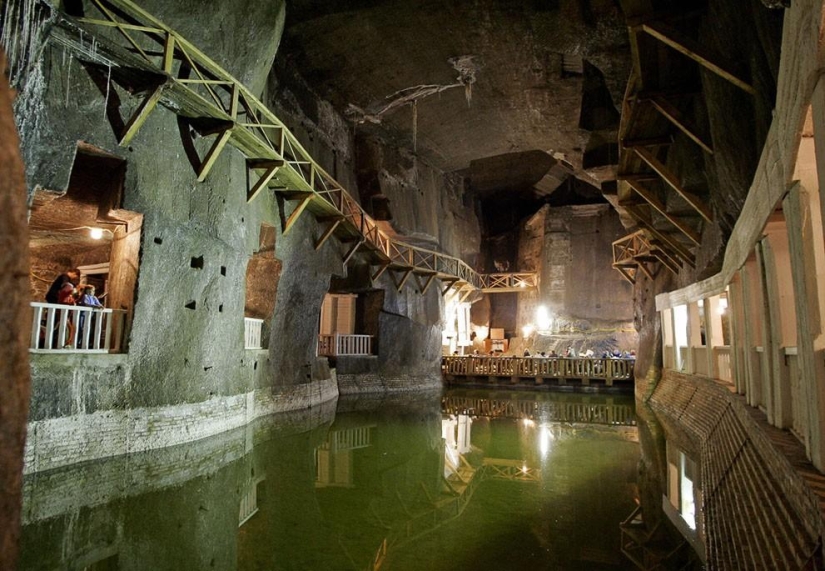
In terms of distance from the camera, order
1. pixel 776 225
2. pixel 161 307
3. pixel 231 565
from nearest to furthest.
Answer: pixel 231 565 < pixel 776 225 < pixel 161 307

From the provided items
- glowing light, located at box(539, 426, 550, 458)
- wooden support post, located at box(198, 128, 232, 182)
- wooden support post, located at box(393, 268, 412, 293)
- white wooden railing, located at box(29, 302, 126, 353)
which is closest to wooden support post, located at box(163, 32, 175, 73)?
wooden support post, located at box(198, 128, 232, 182)

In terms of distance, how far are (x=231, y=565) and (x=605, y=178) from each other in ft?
45.7

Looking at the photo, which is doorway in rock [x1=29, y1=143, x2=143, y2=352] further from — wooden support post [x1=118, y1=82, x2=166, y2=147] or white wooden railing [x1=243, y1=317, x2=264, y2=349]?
white wooden railing [x1=243, y1=317, x2=264, y2=349]

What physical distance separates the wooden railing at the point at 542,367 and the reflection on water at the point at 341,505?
10.6 m

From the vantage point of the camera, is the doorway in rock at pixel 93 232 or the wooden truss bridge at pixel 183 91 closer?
the wooden truss bridge at pixel 183 91

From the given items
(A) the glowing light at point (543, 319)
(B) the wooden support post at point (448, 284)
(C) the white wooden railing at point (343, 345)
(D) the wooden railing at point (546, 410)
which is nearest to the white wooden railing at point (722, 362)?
(D) the wooden railing at point (546, 410)

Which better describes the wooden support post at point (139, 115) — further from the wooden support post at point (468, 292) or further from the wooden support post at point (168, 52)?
the wooden support post at point (468, 292)

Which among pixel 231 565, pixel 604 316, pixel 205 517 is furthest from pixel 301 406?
pixel 604 316

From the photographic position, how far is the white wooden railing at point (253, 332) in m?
12.3

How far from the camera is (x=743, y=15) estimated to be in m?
5.48

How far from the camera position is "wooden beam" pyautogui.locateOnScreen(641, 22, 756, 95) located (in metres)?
5.73

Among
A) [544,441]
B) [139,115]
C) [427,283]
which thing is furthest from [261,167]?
[427,283]

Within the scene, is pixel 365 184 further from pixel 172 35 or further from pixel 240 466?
pixel 240 466

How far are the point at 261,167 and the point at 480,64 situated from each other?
25.7 ft
